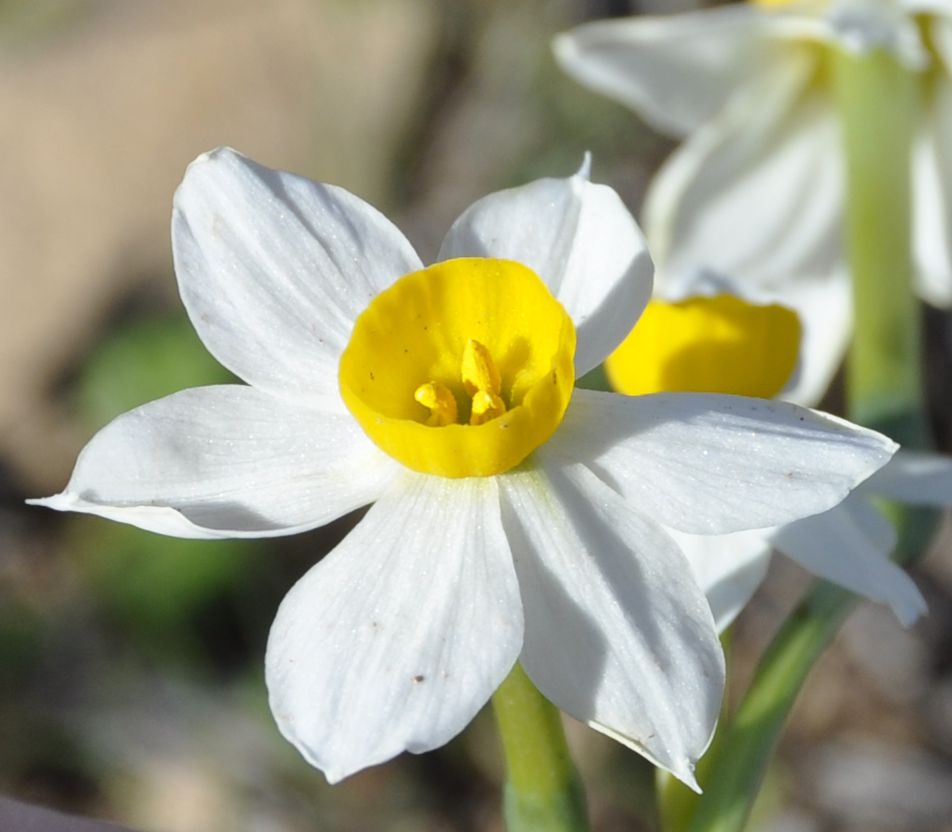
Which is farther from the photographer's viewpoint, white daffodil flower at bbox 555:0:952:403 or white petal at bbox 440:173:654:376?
white daffodil flower at bbox 555:0:952:403

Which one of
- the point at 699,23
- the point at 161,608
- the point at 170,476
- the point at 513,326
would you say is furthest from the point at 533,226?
the point at 161,608

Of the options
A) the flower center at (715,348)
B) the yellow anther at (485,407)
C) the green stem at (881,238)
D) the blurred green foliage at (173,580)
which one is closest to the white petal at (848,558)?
the flower center at (715,348)

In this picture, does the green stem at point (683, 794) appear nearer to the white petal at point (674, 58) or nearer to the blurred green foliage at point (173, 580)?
the white petal at point (674, 58)

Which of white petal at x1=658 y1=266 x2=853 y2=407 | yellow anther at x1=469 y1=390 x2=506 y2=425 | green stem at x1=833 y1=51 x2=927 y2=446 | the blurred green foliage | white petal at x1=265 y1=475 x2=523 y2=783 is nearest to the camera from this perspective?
white petal at x1=265 y1=475 x2=523 y2=783

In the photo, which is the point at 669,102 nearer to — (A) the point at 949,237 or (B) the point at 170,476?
(A) the point at 949,237

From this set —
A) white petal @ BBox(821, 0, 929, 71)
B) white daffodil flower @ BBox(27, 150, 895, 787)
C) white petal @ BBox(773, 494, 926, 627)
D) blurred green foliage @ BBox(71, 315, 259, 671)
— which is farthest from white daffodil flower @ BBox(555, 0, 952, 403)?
blurred green foliage @ BBox(71, 315, 259, 671)

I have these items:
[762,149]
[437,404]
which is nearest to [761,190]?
[762,149]

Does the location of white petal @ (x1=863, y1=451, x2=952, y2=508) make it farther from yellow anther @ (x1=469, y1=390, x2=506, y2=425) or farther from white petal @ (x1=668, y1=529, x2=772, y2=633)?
yellow anther @ (x1=469, y1=390, x2=506, y2=425)
